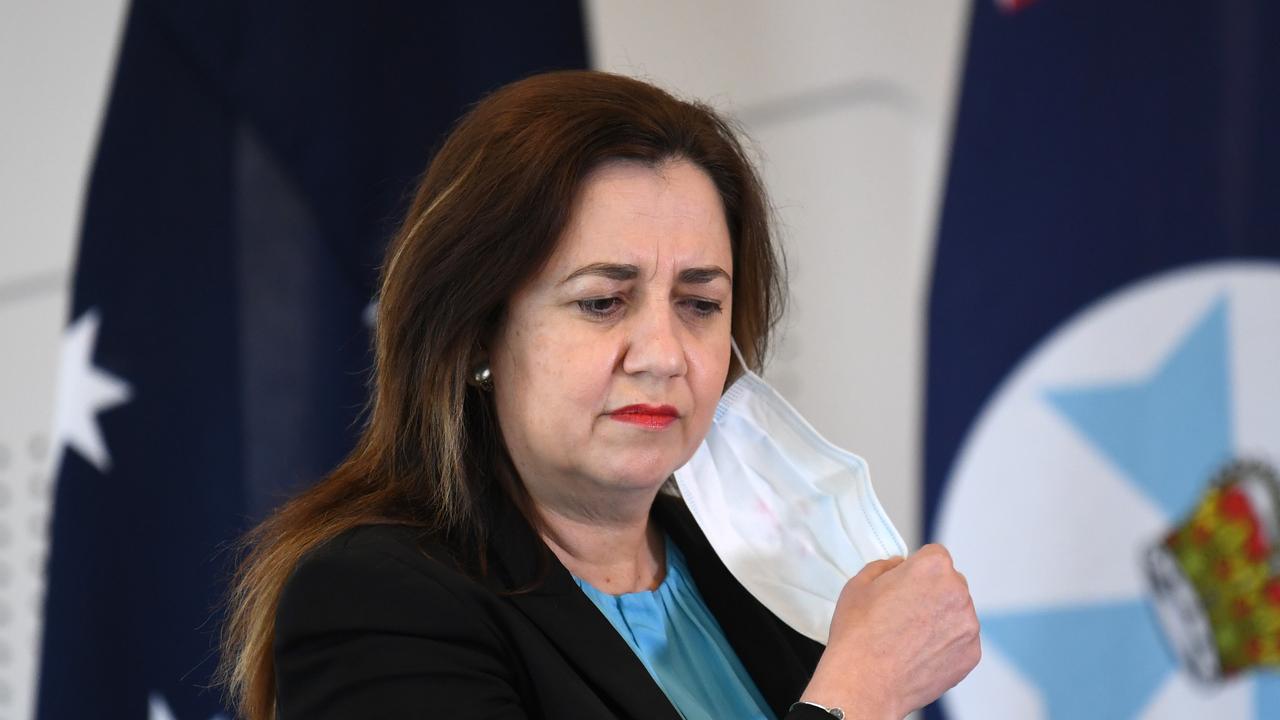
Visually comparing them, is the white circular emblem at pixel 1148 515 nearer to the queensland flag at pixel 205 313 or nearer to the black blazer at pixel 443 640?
the queensland flag at pixel 205 313

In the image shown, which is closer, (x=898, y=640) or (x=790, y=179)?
(x=898, y=640)

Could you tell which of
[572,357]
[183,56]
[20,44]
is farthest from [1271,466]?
[20,44]

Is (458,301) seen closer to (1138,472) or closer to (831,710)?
(831,710)

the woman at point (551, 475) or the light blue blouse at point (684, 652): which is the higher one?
the woman at point (551, 475)

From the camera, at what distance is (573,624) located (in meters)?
1.33

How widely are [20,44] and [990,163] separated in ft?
7.61

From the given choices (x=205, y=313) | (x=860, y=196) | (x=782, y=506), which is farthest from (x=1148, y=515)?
(x=205, y=313)

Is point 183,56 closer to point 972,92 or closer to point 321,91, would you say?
point 321,91

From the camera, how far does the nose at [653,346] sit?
1.37 meters

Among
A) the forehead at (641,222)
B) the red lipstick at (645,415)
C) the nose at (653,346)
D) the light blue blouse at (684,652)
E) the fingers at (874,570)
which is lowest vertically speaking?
the light blue blouse at (684,652)

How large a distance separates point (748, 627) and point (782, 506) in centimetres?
16

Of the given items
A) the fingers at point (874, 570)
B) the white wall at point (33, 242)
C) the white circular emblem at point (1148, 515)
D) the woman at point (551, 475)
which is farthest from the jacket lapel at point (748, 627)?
the white wall at point (33, 242)

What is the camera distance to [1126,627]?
2.68m

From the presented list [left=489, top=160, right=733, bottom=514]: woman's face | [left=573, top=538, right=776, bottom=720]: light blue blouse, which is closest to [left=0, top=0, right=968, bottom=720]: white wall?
[left=573, top=538, right=776, bottom=720]: light blue blouse
